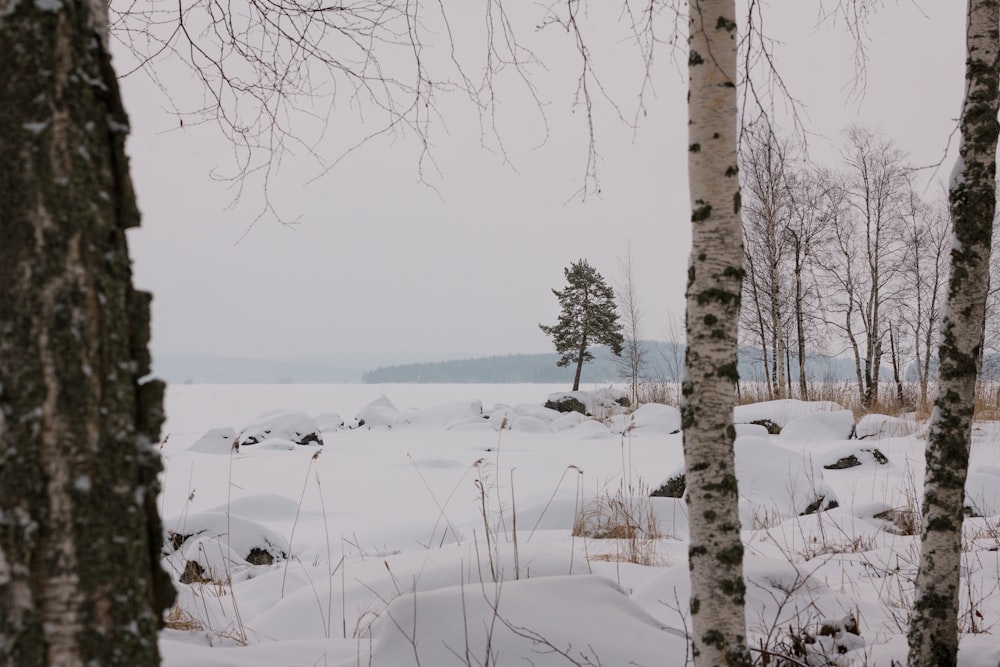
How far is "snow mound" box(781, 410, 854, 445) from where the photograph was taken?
10.0 meters

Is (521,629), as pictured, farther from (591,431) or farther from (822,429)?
(591,431)

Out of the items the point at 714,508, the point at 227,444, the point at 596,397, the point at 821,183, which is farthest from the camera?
the point at 596,397

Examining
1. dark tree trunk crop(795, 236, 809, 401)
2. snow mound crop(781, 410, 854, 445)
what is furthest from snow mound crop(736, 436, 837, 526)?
dark tree trunk crop(795, 236, 809, 401)

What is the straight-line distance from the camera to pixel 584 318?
2817cm

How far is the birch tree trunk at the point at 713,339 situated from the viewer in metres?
1.61

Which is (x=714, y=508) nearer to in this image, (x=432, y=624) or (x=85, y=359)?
(x=432, y=624)

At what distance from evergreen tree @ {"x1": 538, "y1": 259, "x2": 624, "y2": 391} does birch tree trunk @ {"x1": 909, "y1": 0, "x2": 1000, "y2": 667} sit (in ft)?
83.5

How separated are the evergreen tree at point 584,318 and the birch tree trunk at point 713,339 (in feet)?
85.3

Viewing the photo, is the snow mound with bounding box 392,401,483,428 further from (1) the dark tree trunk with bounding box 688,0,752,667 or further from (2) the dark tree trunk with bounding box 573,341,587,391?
(1) the dark tree trunk with bounding box 688,0,752,667

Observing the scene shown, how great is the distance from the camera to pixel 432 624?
84.0 inches

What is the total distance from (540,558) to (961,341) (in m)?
1.94

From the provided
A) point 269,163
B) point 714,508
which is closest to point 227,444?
point 269,163

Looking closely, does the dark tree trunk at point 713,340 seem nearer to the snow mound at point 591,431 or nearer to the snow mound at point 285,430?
the snow mound at point 591,431

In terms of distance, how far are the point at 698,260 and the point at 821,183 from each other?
18965 mm
